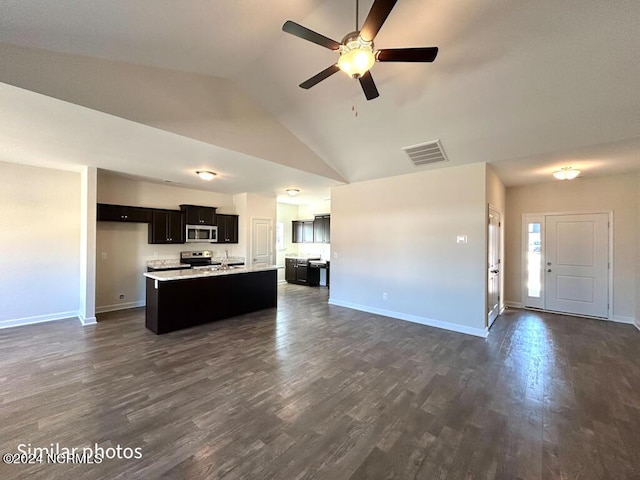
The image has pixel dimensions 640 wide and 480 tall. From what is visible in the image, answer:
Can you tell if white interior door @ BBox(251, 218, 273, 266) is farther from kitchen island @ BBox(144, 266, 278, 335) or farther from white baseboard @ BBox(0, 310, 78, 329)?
white baseboard @ BBox(0, 310, 78, 329)

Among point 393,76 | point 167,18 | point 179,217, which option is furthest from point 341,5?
point 179,217

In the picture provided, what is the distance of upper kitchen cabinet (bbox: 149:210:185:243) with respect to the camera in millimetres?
5844

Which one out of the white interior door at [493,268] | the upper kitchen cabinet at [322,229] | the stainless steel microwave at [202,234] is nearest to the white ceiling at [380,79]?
the white interior door at [493,268]

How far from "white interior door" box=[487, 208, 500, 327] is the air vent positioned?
127 cm

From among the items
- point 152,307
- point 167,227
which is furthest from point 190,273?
point 167,227

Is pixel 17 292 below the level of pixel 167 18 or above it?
below

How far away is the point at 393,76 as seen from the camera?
3.03 m

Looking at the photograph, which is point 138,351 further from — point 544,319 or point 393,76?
point 544,319

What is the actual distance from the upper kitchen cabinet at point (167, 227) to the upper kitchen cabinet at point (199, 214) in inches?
5.1

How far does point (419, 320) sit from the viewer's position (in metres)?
4.73

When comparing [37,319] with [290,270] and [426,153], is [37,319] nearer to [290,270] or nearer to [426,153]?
[290,270]

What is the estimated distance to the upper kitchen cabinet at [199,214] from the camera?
6328 mm

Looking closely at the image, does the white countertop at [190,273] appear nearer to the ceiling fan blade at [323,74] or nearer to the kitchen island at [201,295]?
the kitchen island at [201,295]

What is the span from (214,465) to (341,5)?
369 centimetres
